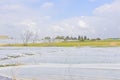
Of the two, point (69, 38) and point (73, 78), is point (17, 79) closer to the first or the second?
point (73, 78)

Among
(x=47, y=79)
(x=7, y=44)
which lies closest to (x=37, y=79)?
(x=47, y=79)

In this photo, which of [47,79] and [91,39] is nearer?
[47,79]

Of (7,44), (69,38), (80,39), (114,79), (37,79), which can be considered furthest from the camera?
(69,38)

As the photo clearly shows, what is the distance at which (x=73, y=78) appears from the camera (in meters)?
11.0

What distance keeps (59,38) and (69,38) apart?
4403 mm

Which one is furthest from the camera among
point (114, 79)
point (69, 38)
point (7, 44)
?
point (69, 38)

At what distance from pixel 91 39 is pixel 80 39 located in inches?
178

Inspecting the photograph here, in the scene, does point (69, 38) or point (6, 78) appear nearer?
point (6, 78)

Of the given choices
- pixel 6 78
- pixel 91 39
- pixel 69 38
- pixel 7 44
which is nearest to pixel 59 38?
pixel 69 38

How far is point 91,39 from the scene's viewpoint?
78.9 meters

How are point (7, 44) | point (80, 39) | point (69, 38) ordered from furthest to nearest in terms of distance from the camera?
point (69, 38) → point (80, 39) → point (7, 44)

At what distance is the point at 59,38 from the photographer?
9088cm

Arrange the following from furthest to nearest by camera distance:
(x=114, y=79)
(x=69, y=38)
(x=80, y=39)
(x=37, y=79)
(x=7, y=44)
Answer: (x=69, y=38)
(x=80, y=39)
(x=7, y=44)
(x=37, y=79)
(x=114, y=79)

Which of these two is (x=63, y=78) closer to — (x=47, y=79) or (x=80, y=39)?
(x=47, y=79)
